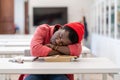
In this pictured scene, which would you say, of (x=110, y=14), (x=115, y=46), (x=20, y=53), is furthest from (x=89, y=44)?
(x=20, y=53)

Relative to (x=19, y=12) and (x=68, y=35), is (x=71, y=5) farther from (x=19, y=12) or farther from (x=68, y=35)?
(x=68, y=35)

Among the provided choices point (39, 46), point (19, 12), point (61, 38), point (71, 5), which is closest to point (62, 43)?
point (61, 38)

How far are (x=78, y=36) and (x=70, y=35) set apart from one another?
0.22 feet

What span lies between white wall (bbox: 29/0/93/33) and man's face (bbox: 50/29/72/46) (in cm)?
753

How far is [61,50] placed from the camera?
1.98 meters

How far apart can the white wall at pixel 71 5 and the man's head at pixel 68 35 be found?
7.51 m

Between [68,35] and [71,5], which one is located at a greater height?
[71,5]

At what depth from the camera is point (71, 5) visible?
9547 mm

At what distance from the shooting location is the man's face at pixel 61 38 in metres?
1.96

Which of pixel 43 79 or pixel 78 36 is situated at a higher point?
pixel 78 36

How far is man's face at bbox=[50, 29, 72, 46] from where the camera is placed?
1.96m

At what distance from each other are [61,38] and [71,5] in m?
7.69

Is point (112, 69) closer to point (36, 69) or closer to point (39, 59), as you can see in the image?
point (36, 69)

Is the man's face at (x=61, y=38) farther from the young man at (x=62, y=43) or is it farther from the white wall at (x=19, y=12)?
the white wall at (x=19, y=12)
